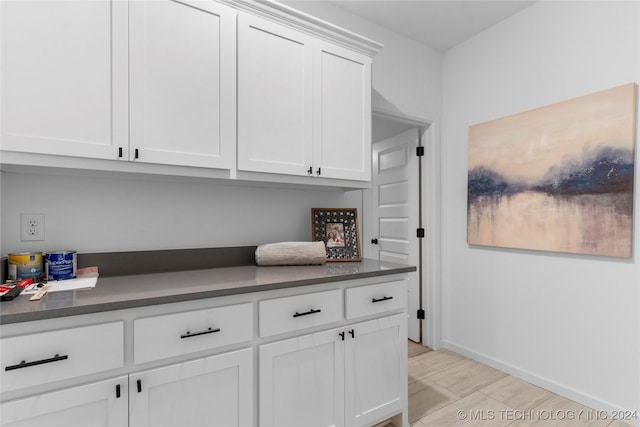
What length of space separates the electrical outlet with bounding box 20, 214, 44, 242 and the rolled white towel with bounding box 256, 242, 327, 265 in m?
1.00

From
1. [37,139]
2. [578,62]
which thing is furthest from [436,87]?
[37,139]

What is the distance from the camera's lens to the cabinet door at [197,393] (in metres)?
1.15

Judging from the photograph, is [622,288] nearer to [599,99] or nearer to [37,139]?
[599,99]

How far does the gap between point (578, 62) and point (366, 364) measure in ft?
7.59

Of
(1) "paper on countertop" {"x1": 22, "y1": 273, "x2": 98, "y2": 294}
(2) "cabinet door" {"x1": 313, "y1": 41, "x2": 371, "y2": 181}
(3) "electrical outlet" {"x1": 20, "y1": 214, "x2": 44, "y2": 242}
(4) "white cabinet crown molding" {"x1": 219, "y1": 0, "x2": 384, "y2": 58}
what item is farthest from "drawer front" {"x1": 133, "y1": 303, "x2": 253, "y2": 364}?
(4) "white cabinet crown molding" {"x1": 219, "y1": 0, "x2": 384, "y2": 58}

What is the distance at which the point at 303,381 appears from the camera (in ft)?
4.87

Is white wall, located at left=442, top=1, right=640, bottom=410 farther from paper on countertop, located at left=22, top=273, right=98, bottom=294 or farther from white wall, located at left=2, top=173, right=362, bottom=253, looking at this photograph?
paper on countertop, located at left=22, top=273, right=98, bottom=294

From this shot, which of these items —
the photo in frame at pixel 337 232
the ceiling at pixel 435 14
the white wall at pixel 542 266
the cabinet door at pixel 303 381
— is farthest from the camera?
the ceiling at pixel 435 14

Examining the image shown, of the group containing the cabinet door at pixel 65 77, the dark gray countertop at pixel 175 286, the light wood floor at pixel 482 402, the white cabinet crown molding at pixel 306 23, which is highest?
the white cabinet crown molding at pixel 306 23

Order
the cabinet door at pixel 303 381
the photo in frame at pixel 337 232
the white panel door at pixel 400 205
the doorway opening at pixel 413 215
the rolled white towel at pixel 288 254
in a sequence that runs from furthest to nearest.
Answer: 1. the white panel door at pixel 400 205
2. the doorway opening at pixel 413 215
3. the photo in frame at pixel 337 232
4. the rolled white towel at pixel 288 254
5. the cabinet door at pixel 303 381

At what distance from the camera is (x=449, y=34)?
2.74 m

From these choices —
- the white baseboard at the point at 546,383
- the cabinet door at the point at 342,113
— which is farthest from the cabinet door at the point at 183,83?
the white baseboard at the point at 546,383

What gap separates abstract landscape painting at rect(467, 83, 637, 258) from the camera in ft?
6.28

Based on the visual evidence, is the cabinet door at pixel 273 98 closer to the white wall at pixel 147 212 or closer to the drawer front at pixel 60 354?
the white wall at pixel 147 212
